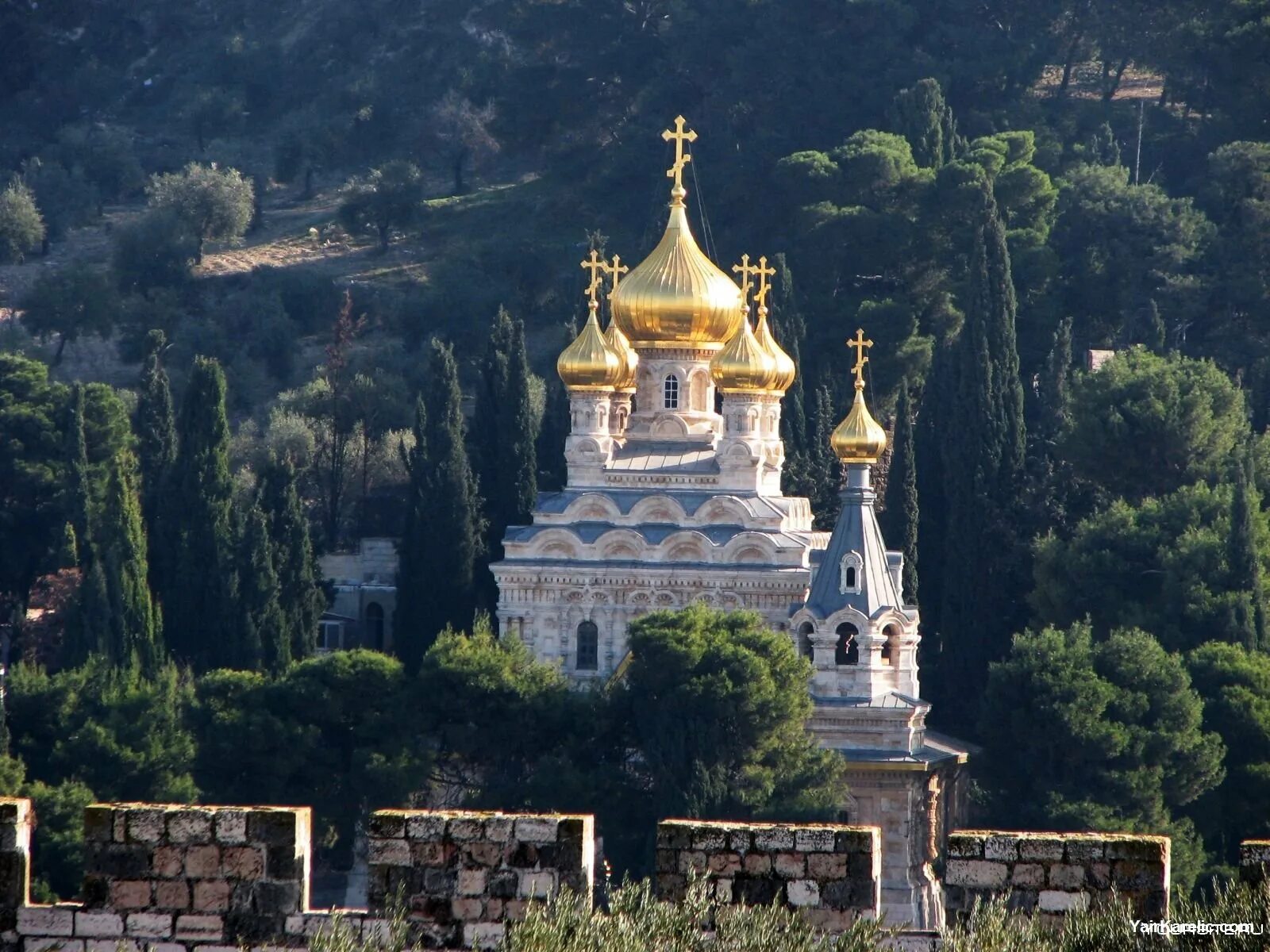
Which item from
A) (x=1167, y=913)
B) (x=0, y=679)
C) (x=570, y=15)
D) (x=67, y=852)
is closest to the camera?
(x=1167, y=913)

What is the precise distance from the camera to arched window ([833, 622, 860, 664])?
151 feet

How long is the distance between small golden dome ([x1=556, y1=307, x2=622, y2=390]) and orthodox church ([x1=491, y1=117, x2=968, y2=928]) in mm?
26

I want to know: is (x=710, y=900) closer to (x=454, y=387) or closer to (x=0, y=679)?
(x=0, y=679)

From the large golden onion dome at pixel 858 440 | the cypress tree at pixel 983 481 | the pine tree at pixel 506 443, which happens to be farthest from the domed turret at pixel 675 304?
the cypress tree at pixel 983 481

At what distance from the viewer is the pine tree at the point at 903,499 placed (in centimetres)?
5319

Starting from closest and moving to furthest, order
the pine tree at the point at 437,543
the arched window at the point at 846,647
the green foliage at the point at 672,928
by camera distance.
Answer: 1. the green foliage at the point at 672,928
2. the arched window at the point at 846,647
3. the pine tree at the point at 437,543

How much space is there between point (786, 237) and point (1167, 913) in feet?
188

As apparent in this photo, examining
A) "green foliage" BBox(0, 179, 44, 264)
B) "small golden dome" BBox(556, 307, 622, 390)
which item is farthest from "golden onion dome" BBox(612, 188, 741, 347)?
"green foliage" BBox(0, 179, 44, 264)

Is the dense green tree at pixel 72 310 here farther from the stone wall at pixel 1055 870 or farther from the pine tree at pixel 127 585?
the stone wall at pixel 1055 870

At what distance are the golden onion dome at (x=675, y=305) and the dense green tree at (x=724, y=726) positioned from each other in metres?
7.31

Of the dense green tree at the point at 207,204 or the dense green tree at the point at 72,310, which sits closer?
the dense green tree at the point at 72,310

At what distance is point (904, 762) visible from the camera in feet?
145

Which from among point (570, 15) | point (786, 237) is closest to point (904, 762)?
point (786, 237)

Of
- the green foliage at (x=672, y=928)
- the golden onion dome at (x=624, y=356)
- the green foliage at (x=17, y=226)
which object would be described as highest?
the green foliage at (x=17, y=226)
